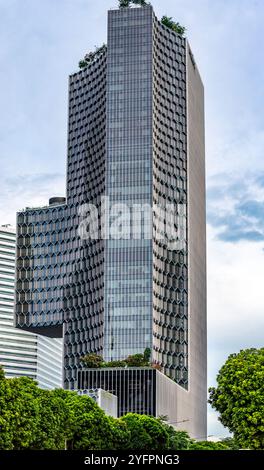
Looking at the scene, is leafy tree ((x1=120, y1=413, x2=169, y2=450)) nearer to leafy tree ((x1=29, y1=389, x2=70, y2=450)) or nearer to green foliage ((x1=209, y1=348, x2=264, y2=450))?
leafy tree ((x1=29, y1=389, x2=70, y2=450))

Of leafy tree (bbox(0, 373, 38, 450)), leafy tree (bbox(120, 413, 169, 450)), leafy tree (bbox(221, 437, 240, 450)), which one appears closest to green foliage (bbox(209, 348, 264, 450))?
leafy tree (bbox(221, 437, 240, 450))

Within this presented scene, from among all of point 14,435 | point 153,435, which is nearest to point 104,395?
point 153,435

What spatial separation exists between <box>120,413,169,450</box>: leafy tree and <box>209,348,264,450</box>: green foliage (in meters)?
42.4

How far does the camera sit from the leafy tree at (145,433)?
14890 cm

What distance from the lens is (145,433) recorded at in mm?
151375

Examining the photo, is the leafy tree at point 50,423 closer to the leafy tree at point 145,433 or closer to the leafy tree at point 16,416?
the leafy tree at point 16,416

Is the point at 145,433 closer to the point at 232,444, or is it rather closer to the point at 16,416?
the point at 232,444

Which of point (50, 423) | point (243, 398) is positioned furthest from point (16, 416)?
point (243, 398)

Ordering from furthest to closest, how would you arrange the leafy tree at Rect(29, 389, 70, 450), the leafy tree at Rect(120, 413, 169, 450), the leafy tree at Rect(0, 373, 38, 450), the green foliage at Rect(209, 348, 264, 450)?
1. the leafy tree at Rect(120, 413, 169, 450)
2. the leafy tree at Rect(29, 389, 70, 450)
3. the green foliage at Rect(209, 348, 264, 450)
4. the leafy tree at Rect(0, 373, 38, 450)

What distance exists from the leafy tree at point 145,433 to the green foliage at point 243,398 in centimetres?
4240

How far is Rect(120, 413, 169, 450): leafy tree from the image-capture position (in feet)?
489

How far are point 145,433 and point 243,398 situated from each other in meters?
51.0

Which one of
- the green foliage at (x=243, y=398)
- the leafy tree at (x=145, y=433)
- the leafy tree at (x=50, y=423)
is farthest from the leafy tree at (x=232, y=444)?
the leafy tree at (x=50, y=423)
